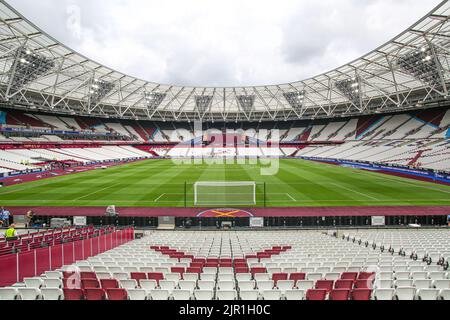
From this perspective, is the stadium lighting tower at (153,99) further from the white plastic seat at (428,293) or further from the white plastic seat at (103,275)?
the white plastic seat at (428,293)

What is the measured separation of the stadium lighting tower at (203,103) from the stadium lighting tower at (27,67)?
4124 centimetres

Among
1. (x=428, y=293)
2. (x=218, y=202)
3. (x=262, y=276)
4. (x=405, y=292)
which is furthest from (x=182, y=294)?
(x=218, y=202)

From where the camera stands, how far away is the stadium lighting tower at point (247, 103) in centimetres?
8300

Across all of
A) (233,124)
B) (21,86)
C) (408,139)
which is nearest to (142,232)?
(21,86)

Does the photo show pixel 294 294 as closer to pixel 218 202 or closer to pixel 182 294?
pixel 182 294

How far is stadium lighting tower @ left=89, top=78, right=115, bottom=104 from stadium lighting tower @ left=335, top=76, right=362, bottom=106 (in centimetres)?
5400

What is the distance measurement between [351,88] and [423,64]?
19967 millimetres

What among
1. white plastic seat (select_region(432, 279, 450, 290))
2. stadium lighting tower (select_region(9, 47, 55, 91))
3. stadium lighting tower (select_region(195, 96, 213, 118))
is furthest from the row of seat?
stadium lighting tower (select_region(195, 96, 213, 118))

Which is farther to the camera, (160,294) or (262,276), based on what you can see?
(262,276)

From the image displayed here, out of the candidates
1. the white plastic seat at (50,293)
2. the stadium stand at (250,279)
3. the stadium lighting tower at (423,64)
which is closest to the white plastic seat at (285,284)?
the stadium stand at (250,279)

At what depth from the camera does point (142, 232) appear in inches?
759

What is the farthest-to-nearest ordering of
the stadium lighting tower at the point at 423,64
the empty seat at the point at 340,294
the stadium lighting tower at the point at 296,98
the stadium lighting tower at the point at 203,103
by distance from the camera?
1. the stadium lighting tower at the point at 203,103
2. the stadium lighting tower at the point at 296,98
3. the stadium lighting tower at the point at 423,64
4. the empty seat at the point at 340,294

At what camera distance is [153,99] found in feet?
262

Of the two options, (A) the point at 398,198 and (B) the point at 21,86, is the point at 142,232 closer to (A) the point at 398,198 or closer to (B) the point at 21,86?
(A) the point at 398,198
